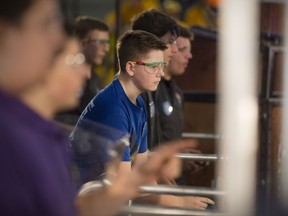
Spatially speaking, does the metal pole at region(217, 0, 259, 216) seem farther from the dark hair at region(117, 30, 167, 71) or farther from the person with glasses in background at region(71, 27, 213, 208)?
the dark hair at region(117, 30, 167, 71)

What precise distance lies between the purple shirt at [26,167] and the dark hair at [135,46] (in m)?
2.37

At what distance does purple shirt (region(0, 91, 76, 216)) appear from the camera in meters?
1.98

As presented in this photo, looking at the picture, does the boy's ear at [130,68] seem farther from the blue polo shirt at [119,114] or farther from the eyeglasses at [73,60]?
the eyeglasses at [73,60]

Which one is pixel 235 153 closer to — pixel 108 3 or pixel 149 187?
pixel 149 187

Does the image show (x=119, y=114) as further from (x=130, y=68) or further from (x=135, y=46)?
(x=135, y=46)

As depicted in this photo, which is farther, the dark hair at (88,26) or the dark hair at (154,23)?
the dark hair at (88,26)

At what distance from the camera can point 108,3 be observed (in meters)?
14.1

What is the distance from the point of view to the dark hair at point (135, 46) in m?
4.41

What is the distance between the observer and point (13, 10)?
2.04m

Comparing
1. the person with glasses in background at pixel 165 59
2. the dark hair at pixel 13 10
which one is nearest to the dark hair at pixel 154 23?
the person with glasses in background at pixel 165 59

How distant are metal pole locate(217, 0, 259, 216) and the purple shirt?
0.54m

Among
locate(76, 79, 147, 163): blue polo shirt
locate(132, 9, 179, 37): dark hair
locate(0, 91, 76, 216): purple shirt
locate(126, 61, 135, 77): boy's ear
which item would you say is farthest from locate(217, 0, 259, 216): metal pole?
locate(132, 9, 179, 37): dark hair

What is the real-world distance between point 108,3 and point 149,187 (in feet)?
36.2

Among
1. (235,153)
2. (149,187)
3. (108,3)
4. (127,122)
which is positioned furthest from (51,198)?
(108,3)
